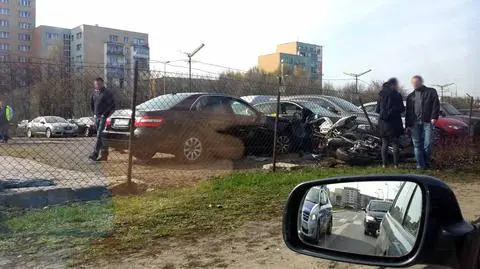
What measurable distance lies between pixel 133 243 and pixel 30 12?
7264 cm

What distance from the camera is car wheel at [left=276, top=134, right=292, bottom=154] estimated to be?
11.2 m

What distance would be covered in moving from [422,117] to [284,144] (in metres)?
3.08

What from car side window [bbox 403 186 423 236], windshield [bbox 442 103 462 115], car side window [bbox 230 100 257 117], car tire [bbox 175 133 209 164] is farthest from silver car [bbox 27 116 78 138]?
car side window [bbox 403 186 423 236]

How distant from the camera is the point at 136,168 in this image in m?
9.16

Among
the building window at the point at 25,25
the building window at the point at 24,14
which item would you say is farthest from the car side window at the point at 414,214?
the building window at the point at 24,14


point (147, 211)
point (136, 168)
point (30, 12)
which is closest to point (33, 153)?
point (136, 168)

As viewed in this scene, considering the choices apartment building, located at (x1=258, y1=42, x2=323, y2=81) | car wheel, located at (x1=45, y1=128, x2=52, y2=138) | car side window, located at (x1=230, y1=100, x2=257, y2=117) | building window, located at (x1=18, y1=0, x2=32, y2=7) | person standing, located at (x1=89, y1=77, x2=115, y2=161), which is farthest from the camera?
building window, located at (x1=18, y1=0, x2=32, y2=7)

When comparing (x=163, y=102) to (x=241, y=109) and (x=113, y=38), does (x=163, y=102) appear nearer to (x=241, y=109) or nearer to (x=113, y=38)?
(x=241, y=109)

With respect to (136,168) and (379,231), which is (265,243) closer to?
(379,231)

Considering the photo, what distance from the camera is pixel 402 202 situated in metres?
1.96

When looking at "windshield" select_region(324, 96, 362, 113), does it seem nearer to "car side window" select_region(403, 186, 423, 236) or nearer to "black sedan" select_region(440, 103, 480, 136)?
"black sedan" select_region(440, 103, 480, 136)

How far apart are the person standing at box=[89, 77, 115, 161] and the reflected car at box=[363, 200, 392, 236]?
842cm

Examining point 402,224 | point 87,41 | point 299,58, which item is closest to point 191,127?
point 402,224

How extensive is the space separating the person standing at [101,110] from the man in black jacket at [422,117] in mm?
5886
